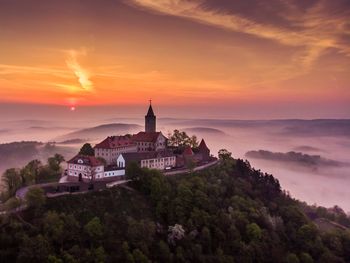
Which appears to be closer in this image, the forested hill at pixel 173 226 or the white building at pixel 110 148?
the forested hill at pixel 173 226

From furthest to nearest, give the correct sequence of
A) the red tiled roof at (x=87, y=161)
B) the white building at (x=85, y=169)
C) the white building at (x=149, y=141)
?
the white building at (x=149, y=141) → the red tiled roof at (x=87, y=161) → the white building at (x=85, y=169)

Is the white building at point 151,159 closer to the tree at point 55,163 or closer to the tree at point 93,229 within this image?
the tree at point 55,163

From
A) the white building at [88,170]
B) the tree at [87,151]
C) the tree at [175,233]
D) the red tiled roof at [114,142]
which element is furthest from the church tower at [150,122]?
the tree at [175,233]

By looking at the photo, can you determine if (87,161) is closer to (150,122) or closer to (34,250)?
(34,250)

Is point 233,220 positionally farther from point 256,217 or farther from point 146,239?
point 146,239

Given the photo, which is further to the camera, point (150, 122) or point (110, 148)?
point (150, 122)

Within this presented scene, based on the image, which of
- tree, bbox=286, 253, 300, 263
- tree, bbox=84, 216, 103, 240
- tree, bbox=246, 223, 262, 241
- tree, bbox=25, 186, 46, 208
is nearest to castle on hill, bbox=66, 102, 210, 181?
tree, bbox=25, 186, 46, 208

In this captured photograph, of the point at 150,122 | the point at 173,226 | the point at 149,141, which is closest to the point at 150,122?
the point at 150,122
